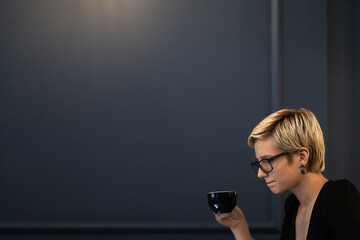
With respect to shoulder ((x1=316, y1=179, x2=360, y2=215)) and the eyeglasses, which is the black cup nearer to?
the eyeglasses

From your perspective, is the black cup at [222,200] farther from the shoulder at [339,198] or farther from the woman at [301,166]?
the shoulder at [339,198]

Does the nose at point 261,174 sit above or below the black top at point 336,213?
above

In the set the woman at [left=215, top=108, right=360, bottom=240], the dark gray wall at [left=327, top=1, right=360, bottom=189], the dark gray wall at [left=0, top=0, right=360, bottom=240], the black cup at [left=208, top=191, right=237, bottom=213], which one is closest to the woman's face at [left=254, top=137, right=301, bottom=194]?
the woman at [left=215, top=108, right=360, bottom=240]

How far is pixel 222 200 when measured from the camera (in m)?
1.30

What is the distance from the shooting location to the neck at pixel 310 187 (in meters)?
1.30

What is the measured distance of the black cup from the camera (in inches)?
51.2

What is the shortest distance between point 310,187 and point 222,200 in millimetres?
272

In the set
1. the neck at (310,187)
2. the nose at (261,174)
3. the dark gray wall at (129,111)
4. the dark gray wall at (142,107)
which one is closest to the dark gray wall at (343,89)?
the dark gray wall at (142,107)

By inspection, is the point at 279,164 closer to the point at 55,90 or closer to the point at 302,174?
the point at 302,174

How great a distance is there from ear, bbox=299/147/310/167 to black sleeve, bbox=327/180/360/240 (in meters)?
0.11

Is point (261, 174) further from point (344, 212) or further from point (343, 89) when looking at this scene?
point (343, 89)

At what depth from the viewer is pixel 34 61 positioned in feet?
6.49

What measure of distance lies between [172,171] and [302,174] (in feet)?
2.54

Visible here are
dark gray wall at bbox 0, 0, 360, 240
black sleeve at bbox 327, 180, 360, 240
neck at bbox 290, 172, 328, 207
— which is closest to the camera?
black sleeve at bbox 327, 180, 360, 240
